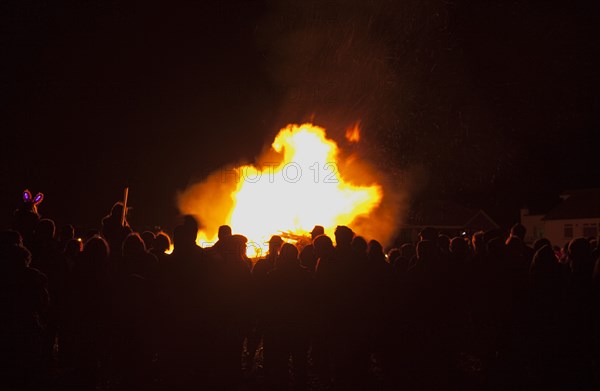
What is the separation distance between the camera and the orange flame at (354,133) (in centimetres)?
1808

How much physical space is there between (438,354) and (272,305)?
2140 mm

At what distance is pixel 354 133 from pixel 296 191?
4.02 m

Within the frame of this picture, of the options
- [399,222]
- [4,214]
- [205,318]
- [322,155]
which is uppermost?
[399,222]

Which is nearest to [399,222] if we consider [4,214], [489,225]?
[489,225]

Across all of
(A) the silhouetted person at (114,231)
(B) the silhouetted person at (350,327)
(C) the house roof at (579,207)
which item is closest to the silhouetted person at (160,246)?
(A) the silhouetted person at (114,231)

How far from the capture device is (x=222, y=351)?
6.16m

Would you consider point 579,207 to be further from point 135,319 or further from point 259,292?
point 135,319

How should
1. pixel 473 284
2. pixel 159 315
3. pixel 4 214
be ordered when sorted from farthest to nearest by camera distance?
pixel 4 214 → pixel 473 284 → pixel 159 315

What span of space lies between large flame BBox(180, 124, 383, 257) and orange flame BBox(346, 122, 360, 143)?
1.32 m

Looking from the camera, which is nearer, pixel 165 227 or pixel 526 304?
pixel 526 304

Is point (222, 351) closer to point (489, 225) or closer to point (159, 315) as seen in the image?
point (159, 315)

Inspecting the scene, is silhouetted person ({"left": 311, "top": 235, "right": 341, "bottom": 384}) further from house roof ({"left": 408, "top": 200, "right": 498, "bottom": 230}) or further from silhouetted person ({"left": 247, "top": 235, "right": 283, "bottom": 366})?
house roof ({"left": 408, "top": 200, "right": 498, "bottom": 230})

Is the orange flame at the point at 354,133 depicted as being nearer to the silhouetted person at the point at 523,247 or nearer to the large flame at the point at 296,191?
the large flame at the point at 296,191

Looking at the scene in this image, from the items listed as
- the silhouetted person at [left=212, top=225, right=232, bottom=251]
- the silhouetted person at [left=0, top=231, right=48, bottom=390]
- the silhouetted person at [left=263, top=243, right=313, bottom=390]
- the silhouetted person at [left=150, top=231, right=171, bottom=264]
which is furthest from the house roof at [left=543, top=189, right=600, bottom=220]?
the silhouetted person at [left=0, top=231, right=48, bottom=390]
